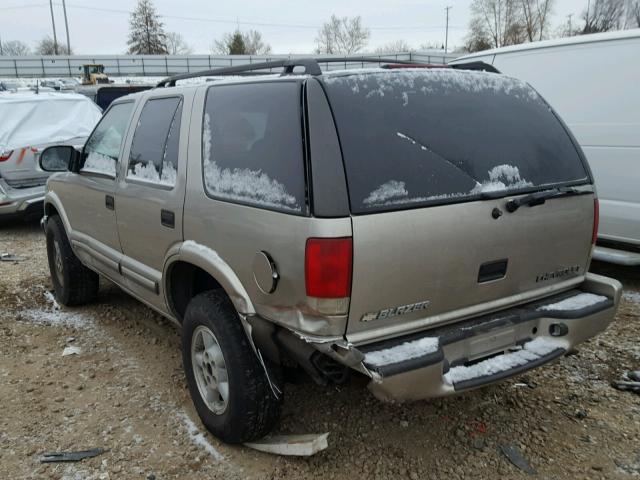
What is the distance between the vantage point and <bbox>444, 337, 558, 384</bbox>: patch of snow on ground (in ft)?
8.10

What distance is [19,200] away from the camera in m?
7.85

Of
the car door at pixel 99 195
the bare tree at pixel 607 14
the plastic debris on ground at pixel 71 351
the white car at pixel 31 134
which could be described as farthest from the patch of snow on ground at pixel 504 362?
the bare tree at pixel 607 14

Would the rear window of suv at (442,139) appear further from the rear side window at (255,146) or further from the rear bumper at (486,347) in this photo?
the rear bumper at (486,347)

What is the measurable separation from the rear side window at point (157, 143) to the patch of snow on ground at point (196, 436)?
1.34 meters

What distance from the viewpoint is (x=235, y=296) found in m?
2.64

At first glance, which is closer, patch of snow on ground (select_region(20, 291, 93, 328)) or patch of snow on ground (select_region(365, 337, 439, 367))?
patch of snow on ground (select_region(365, 337, 439, 367))

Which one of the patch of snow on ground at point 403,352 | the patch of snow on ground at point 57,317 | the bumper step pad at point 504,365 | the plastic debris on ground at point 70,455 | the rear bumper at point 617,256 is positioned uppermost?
the patch of snow on ground at point 403,352

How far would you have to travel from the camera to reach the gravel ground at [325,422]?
2.81 metres

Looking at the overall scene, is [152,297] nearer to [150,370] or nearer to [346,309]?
[150,370]

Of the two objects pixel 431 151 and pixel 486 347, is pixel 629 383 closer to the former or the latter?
pixel 486 347

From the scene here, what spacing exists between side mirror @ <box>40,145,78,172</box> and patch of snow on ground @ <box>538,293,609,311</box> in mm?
3648

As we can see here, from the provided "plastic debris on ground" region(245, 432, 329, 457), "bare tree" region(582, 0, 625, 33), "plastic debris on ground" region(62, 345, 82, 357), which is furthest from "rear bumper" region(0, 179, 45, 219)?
"bare tree" region(582, 0, 625, 33)

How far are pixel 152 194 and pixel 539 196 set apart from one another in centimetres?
213

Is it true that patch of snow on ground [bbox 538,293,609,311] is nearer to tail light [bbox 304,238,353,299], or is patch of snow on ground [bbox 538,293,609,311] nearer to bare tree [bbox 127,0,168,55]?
tail light [bbox 304,238,353,299]
